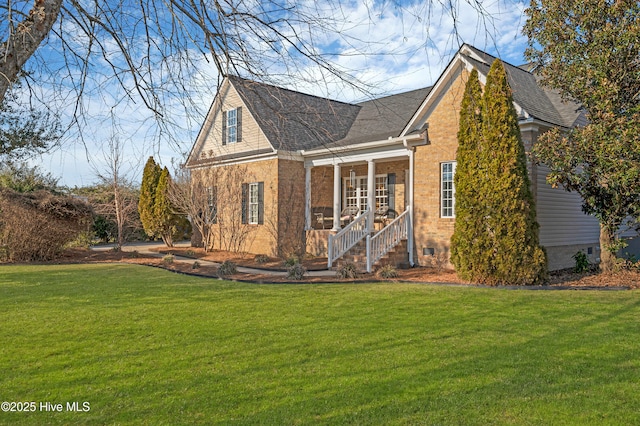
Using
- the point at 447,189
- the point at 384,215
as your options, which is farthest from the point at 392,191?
the point at 447,189

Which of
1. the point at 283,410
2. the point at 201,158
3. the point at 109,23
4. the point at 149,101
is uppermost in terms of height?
the point at 201,158

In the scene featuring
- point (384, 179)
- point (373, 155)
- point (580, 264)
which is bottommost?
point (580, 264)

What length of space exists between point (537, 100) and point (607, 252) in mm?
5162

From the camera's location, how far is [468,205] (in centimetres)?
1162

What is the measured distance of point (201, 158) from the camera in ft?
69.1

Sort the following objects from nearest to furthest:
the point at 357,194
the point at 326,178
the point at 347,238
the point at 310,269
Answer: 1. the point at 310,269
2. the point at 347,238
3. the point at 357,194
4. the point at 326,178

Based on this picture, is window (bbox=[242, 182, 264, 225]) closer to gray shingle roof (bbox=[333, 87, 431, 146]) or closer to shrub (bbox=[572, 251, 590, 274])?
gray shingle roof (bbox=[333, 87, 431, 146])

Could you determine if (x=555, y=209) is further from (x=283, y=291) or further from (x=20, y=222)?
(x=20, y=222)

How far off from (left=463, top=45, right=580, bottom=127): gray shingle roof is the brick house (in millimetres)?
47

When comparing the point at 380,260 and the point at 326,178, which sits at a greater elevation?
the point at 326,178

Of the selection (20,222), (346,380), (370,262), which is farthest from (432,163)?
(20,222)

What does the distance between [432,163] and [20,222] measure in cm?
1473

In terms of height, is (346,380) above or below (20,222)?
below

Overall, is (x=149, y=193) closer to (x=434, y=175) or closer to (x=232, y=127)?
(x=232, y=127)
